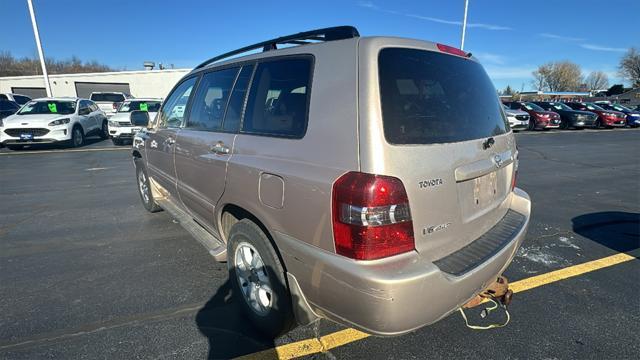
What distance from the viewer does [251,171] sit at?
87.2 inches

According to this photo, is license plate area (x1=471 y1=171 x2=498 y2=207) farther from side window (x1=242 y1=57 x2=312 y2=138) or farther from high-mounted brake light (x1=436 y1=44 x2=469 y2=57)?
side window (x1=242 y1=57 x2=312 y2=138)

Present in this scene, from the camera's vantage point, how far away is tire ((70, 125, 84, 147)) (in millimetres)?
11812

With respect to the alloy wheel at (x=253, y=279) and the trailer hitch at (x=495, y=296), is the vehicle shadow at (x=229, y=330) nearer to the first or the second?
the alloy wheel at (x=253, y=279)

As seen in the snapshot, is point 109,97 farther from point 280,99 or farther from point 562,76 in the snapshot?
point 562,76

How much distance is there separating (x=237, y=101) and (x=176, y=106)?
60.7 inches

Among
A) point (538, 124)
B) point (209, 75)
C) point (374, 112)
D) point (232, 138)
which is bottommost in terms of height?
point (538, 124)

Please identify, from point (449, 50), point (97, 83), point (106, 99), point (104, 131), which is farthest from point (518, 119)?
point (97, 83)

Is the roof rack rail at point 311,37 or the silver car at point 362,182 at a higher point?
the roof rack rail at point 311,37

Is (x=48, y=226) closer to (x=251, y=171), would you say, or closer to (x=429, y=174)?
(x=251, y=171)

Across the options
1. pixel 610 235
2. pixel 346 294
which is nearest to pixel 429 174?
pixel 346 294

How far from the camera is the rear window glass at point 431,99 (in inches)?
70.5

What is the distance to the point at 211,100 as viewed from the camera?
10.0 feet

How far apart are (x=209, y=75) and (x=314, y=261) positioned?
2.23 m

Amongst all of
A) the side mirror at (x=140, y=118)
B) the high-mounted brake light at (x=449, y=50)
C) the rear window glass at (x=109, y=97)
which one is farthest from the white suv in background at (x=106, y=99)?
the high-mounted brake light at (x=449, y=50)
